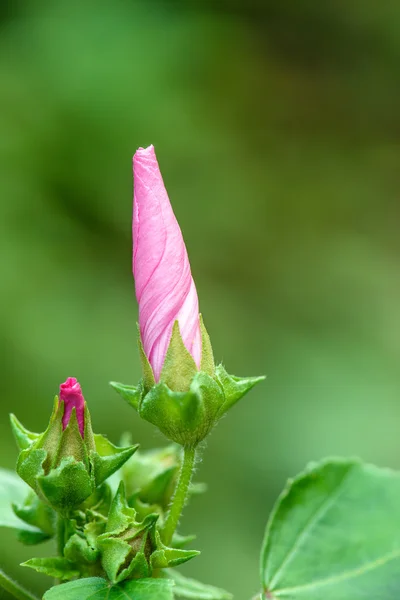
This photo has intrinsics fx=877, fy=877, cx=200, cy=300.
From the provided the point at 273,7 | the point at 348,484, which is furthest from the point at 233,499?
the point at 273,7

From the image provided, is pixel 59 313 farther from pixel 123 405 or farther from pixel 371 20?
pixel 371 20

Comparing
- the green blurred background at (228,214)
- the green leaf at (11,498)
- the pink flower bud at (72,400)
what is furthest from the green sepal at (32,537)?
the green blurred background at (228,214)

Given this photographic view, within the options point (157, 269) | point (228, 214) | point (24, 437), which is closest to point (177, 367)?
point (157, 269)

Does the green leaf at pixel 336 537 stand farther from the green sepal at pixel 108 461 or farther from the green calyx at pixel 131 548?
the green sepal at pixel 108 461

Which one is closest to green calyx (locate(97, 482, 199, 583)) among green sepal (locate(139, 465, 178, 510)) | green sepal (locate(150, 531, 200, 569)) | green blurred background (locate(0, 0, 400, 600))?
green sepal (locate(150, 531, 200, 569))

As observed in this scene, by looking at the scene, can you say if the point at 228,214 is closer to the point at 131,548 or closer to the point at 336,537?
the point at 336,537
